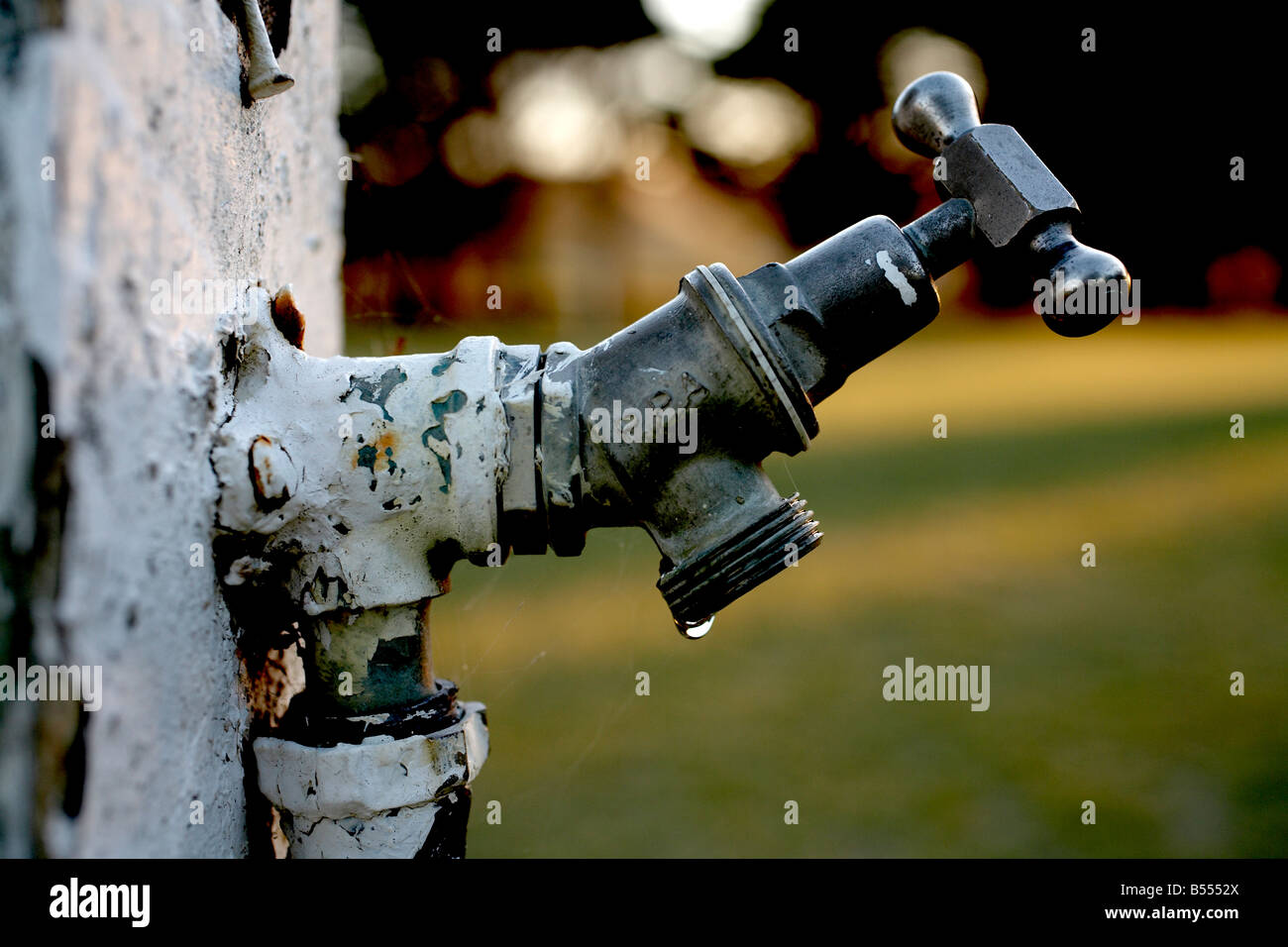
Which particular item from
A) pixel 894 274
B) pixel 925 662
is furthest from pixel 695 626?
pixel 925 662

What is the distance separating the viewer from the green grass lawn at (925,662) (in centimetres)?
272

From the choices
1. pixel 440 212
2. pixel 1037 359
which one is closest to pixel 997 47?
pixel 1037 359

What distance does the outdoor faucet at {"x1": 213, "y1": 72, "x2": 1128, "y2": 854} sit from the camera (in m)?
0.78

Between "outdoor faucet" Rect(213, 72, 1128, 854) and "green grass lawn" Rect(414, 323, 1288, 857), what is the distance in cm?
91

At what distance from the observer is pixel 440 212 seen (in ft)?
34.8

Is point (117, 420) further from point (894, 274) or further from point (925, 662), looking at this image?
point (925, 662)

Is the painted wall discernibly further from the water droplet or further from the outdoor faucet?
the water droplet

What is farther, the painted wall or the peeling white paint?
the peeling white paint

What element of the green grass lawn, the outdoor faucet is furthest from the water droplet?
the green grass lawn

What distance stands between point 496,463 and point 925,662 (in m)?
3.08

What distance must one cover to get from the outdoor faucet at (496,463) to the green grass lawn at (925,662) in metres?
0.91

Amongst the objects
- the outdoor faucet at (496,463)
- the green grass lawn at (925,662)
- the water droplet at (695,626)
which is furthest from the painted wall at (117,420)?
the green grass lawn at (925,662)

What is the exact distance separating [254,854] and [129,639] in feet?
0.95

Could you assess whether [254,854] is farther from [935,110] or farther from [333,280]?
[935,110]
